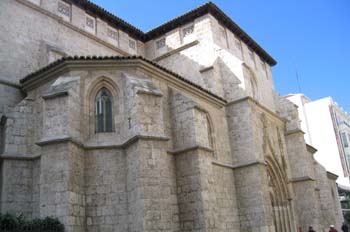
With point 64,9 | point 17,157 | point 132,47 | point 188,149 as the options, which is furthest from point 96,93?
point 132,47

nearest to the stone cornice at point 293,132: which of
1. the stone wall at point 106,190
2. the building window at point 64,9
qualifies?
the stone wall at point 106,190

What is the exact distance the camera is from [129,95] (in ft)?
36.9

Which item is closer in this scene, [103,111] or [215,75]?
[103,111]

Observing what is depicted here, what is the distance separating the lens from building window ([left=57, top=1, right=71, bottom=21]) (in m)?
15.3

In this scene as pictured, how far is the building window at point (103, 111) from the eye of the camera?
11.5 m

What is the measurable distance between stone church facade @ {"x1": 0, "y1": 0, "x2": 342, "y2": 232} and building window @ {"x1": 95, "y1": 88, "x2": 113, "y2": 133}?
1.3 inches

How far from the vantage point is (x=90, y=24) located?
1652cm

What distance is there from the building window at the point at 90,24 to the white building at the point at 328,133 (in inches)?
1161

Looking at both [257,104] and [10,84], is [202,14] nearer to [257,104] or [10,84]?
[257,104]

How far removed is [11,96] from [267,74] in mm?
15241

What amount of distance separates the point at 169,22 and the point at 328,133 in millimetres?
26362

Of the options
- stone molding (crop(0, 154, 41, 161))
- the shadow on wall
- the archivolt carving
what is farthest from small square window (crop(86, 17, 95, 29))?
stone molding (crop(0, 154, 41, 161))

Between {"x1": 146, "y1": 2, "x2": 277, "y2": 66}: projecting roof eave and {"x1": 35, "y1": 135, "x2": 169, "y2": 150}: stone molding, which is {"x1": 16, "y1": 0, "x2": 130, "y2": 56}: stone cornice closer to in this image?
{"x1": 146, "y1": 2, "x2": 277, "y2": 66}: projecting roof eave

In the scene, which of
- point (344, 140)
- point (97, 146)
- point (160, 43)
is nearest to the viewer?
point (97, 146)
